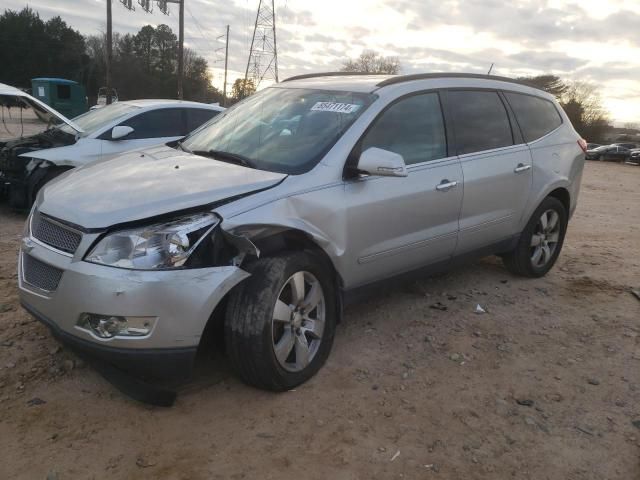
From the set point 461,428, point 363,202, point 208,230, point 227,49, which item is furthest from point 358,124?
point 227,49

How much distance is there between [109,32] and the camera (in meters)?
29.0

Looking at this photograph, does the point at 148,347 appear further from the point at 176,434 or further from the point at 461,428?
the point at 461,428

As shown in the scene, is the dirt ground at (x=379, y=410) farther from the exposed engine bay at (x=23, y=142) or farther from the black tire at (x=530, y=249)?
the exposed engine bay at (x=23, y=142)

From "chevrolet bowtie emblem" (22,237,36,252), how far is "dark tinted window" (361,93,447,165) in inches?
77.5

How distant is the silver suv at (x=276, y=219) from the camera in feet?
8.80

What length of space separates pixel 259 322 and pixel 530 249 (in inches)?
Result: 132

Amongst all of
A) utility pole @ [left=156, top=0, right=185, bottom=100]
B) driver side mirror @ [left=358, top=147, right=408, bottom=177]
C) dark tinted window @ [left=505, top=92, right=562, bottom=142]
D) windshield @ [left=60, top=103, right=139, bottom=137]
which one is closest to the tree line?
utility pole @ [left=156, top=0, right=185, bottom=100]

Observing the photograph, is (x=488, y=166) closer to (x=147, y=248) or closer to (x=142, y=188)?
(x=142, y=188)

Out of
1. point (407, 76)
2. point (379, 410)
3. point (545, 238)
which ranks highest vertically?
point (407, 76)

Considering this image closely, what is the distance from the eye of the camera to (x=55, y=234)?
9.45 feet

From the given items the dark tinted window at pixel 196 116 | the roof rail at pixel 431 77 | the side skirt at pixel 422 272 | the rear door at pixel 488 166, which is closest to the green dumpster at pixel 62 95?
the dark tinted window at pixel 196 116

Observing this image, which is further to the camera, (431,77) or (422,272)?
(431,77)

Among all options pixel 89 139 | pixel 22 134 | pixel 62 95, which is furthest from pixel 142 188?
pixel 62 95

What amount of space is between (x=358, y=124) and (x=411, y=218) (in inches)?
29.3
